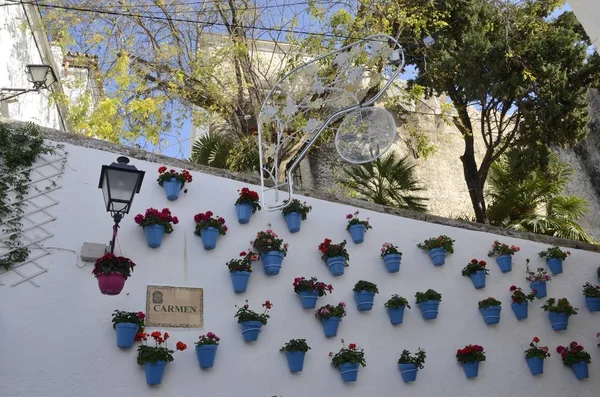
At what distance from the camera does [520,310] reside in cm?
709

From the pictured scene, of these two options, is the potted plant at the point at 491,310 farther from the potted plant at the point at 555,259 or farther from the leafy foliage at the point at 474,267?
the potted plant at the point at 555,259

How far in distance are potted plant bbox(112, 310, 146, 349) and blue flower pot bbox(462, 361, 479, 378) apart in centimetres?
328

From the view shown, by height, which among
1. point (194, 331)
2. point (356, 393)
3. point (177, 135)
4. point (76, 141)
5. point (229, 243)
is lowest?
point (356, 393)

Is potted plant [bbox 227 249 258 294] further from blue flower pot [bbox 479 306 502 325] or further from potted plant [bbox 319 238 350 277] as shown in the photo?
blue flower pot [bbox 479 306 502 325]

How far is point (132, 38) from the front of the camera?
10148 millimetres

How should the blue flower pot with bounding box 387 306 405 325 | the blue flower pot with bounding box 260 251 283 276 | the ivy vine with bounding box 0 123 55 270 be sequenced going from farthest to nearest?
the blue flower pot with bounding box 387 306 405 325, the blue flower pot with bounding box 260 251 283 276, the ivy vine with bounding box 0 123 55 270

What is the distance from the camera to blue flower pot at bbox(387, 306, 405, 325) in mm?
6449

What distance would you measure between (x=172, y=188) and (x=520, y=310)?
3949 mm

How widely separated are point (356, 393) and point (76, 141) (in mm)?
3493

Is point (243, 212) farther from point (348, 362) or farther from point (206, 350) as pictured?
point (348, 362)

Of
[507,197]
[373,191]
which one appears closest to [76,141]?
[373,191]

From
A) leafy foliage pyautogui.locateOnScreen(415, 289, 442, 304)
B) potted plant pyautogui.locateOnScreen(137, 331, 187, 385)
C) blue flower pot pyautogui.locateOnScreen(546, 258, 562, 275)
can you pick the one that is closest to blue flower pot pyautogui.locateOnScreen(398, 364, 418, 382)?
leafy foliage pyautogui.locateOnScreen(415, 289, 442, 304)

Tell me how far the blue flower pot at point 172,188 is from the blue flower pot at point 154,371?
1656mm

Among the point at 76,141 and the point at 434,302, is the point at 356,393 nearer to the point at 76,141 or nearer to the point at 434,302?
the point at 434,302
